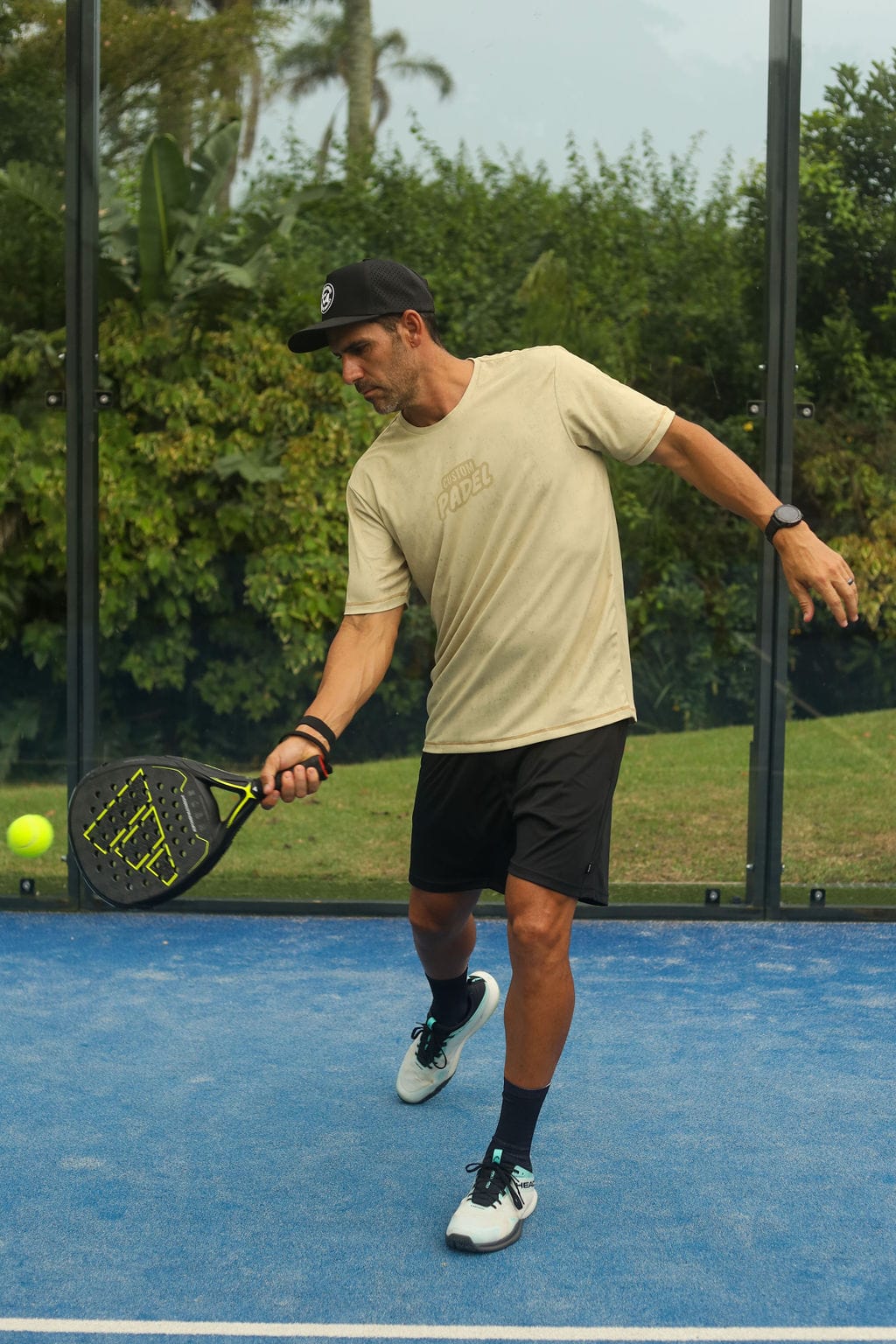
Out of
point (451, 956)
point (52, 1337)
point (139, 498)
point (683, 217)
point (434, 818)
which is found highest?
point (683, 217)

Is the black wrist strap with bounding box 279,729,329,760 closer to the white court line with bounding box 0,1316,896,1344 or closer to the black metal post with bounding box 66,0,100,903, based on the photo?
the white court line with bounding box 0,1316,896,1344

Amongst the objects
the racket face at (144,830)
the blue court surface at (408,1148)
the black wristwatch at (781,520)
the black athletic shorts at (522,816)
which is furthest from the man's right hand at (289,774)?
the black wristwatch at (781,520)

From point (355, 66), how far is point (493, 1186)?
13.1 feet

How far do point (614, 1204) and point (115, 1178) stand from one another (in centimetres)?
101

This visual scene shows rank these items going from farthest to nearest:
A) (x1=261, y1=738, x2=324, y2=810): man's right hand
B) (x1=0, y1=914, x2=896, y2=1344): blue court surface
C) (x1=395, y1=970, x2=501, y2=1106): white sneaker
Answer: (x1=395, y1=970, x2=501, y2=1106): white sneaker → (x1=261, y1=738, x2=324, y2=810): man's right hand → (x1=0, y1=914, x2=896, y2=1344): blue court surface

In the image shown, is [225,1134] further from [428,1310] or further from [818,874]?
[818,874]

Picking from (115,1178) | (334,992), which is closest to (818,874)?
(334,992)

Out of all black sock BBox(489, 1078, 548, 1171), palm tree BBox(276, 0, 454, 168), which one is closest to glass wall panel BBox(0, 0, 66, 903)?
palm tree BBox(276, 0, 454, 168)

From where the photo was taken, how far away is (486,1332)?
257cm

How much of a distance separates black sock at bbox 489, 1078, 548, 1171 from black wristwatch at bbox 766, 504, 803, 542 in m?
1.16

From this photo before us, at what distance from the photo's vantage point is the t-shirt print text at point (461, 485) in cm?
313

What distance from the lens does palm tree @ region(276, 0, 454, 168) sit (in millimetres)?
5426

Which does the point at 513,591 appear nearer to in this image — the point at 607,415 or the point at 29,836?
the point at 607,415

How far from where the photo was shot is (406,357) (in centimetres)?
310
